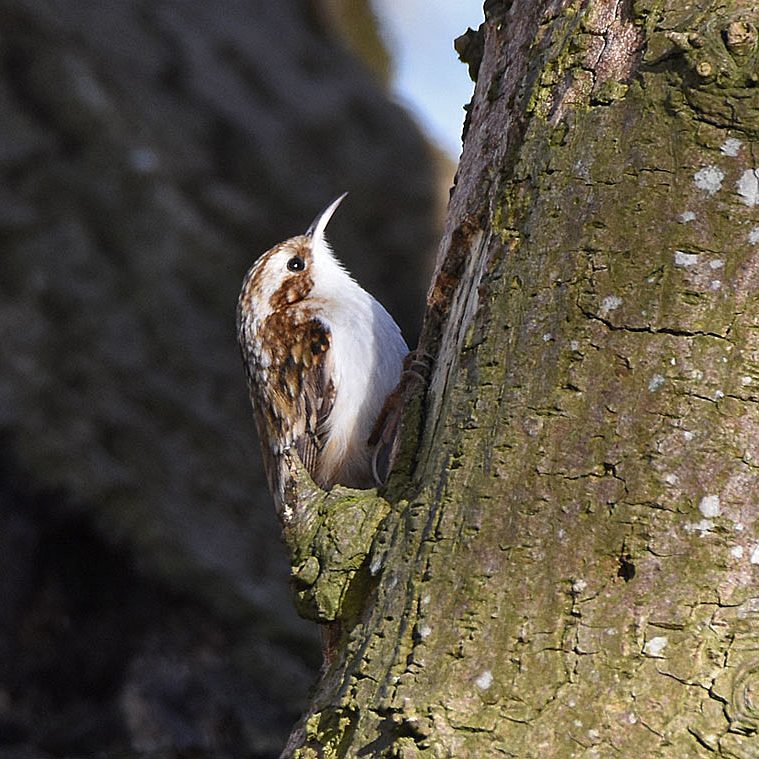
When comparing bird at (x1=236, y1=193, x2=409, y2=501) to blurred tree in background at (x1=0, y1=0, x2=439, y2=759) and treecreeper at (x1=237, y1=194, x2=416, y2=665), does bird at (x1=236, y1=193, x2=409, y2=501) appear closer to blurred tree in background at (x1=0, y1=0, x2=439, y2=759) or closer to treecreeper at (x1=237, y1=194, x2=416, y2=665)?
treecreeper at (x1=237, y1=194, x2=416, y2=665)

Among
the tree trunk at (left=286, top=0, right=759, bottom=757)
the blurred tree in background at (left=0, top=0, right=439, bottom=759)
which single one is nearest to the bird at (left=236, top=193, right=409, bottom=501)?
the tree trunk at (left=286, top=0, right=759, bottom=757)

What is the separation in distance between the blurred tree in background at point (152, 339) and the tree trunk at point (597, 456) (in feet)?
7.72

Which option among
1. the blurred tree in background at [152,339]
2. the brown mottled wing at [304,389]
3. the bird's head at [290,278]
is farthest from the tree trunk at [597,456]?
the blurred tree in background at [152,339]

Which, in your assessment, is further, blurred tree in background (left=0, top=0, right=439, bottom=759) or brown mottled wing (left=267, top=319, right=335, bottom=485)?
blurred tree in background (left=0, top=0, right=439, bottom=759)

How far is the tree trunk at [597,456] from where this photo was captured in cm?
155

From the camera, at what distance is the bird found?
9.86 feet

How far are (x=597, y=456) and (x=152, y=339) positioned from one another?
147 inches

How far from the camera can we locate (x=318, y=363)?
3.15 m

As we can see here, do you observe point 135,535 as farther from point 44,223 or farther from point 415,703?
point 415,703

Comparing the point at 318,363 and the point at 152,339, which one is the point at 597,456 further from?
the point at 152,339

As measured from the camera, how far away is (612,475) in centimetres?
163

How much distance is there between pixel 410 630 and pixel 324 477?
1.44 m

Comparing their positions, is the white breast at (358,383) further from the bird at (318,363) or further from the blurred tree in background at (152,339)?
the blurred tree in background at (152,339)

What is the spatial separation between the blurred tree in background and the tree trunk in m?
2.35
